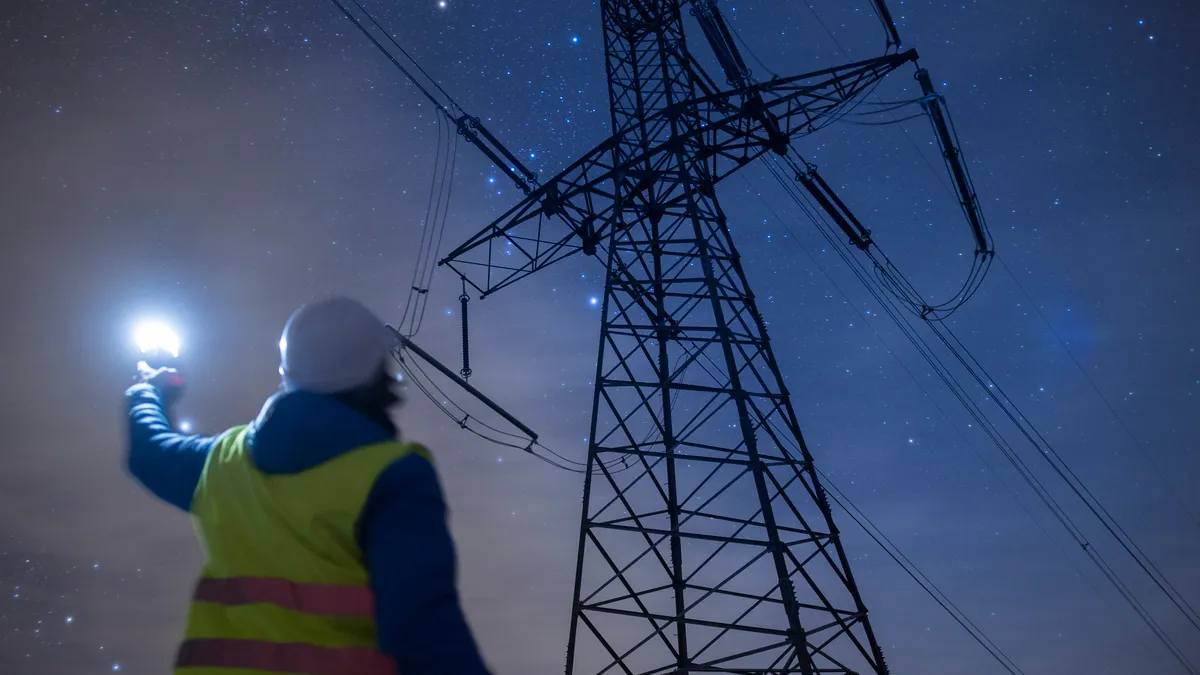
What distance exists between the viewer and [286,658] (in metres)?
1.20

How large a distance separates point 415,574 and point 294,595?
281mm

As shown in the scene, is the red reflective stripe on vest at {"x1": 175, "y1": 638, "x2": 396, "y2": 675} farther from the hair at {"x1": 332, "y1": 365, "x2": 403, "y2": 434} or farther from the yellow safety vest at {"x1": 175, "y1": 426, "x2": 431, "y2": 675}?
the hair at {"x1": 332, "y1": 365, "x2": 403, "y2": 434}

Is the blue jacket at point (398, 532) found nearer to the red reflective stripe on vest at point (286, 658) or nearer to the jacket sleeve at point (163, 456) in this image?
the red reflective stripe on vest at point (286, 658)

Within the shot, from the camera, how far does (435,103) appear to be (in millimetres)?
12328

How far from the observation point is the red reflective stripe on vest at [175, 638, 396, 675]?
1.17 metres

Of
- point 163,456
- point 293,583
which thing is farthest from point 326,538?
point 163,456

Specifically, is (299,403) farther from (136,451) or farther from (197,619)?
(136,451)

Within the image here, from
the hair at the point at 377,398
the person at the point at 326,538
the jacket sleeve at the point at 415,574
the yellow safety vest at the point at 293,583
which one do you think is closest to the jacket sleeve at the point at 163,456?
the person at the point at 326,538

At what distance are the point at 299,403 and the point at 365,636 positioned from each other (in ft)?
1.44

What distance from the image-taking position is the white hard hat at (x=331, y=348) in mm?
1393

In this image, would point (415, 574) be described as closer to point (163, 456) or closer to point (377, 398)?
point (377, 398)

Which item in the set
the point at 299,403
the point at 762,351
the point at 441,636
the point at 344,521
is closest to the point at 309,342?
the point at 299,403

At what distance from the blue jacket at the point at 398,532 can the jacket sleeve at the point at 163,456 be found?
310 mm

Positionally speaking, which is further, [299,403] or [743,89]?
[743,89]
